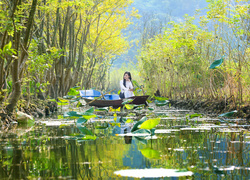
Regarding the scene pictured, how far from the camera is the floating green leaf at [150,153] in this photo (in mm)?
3354

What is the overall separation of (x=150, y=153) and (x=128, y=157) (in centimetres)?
29

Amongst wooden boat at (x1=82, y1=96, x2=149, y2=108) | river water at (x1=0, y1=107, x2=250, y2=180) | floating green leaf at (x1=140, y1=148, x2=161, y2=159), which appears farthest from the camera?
wooden boat at (x1=82, y1=96, x2=149, y2=108)

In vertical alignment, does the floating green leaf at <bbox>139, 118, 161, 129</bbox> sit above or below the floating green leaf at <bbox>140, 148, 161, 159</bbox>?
above

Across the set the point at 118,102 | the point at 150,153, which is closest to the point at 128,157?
the point at 150,153

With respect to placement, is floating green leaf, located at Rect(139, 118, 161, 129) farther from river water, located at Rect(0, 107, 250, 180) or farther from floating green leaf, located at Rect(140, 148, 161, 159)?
floating green leaf, located at Rect(140, 148, 161, 159)

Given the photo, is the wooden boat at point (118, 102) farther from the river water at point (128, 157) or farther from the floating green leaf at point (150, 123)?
the floating green leaf at point (150, 123)

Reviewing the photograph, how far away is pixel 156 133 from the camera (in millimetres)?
5340

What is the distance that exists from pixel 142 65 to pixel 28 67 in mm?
14856

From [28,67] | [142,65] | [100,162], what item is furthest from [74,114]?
[142,65]

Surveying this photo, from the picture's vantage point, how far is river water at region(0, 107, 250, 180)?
261 cm

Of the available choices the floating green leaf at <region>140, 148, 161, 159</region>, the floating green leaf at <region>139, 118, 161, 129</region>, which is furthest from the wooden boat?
the floating green leaf at <region>140, 148, 161, 159</region>

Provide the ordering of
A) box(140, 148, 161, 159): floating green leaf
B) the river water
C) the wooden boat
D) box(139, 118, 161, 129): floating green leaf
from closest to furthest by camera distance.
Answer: the river water
box(140, 148, 161, 159): floating green leaf
box(139, 118, 161, 129): floating green leaf
the wooden boat

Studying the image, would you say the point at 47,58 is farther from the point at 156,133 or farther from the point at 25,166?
the point at 25,166

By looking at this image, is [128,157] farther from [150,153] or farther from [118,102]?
[118,102]
